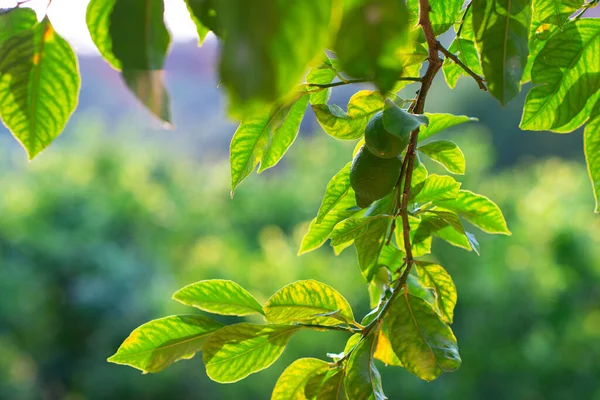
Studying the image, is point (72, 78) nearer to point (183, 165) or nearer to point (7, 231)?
point (7, 231)

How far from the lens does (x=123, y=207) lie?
15.2 ft

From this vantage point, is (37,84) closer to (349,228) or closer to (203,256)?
(349,228)

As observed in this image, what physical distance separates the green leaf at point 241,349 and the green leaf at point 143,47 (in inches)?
5.2

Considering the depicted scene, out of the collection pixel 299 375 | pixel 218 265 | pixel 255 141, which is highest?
pixel 255 141

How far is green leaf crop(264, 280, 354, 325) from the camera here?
10.1 inches

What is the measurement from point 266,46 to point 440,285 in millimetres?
217

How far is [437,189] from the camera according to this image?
282 mm

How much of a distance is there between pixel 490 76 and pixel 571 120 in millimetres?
112

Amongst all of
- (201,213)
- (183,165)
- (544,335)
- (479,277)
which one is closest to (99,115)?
(183,165)

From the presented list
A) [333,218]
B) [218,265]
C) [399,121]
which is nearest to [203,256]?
[218,265]

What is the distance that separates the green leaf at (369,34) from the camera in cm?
10

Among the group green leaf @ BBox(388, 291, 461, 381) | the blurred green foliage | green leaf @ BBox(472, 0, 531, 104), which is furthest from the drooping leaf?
the blurred green foliage

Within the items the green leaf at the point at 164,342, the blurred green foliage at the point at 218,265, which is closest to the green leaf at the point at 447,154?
the green leaf at the point at 164,342

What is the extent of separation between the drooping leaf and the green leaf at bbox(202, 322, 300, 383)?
4 cm
